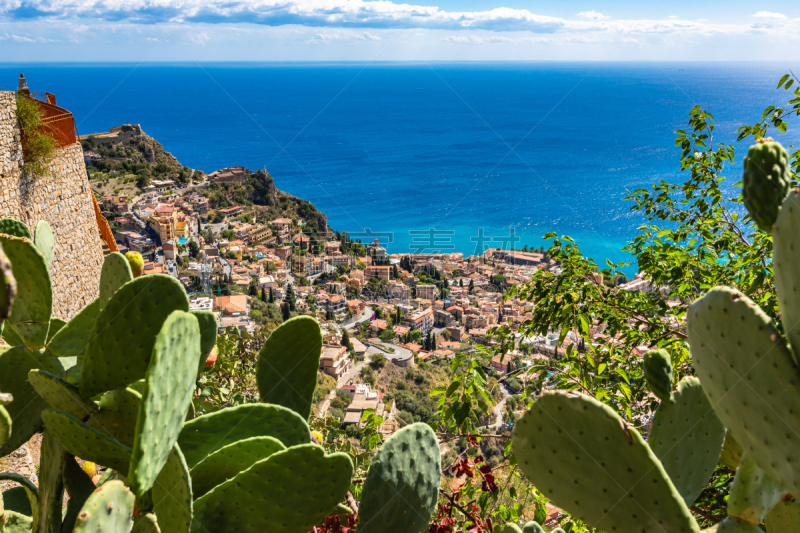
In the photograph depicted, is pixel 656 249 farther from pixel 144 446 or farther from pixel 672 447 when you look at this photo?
pixel 144 446

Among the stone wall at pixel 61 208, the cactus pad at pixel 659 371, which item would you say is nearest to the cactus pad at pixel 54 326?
the cactus pad at pixel 659 371

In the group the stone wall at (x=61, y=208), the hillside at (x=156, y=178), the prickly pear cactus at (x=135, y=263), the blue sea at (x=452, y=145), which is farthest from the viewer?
the blue sea at (x=452, y=145)

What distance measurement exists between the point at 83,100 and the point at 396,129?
33.1m

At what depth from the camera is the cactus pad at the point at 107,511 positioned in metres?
0.53

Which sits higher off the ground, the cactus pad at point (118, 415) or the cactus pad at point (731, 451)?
the cactus pad at point (118, 415)

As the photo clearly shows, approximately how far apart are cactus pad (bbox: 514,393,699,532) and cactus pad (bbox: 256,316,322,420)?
0.44 meters

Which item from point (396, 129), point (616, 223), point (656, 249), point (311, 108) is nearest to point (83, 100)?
point (311, 108)

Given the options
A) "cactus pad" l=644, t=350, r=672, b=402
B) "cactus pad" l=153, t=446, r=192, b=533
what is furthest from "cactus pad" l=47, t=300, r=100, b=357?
"cactus pad" l=644, t=350, r=672, b=402

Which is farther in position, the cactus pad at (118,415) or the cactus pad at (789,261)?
the cactus pad at (118,415)

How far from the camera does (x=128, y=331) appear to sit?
2.44 ft

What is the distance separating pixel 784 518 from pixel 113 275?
1220mm

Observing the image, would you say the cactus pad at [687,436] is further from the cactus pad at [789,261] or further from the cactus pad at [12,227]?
the cactus pad at [12,227]

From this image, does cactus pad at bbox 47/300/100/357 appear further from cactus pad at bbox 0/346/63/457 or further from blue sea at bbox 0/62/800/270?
blue sea at bbox 0/62/800/270

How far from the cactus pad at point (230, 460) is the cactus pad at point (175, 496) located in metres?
0.10
